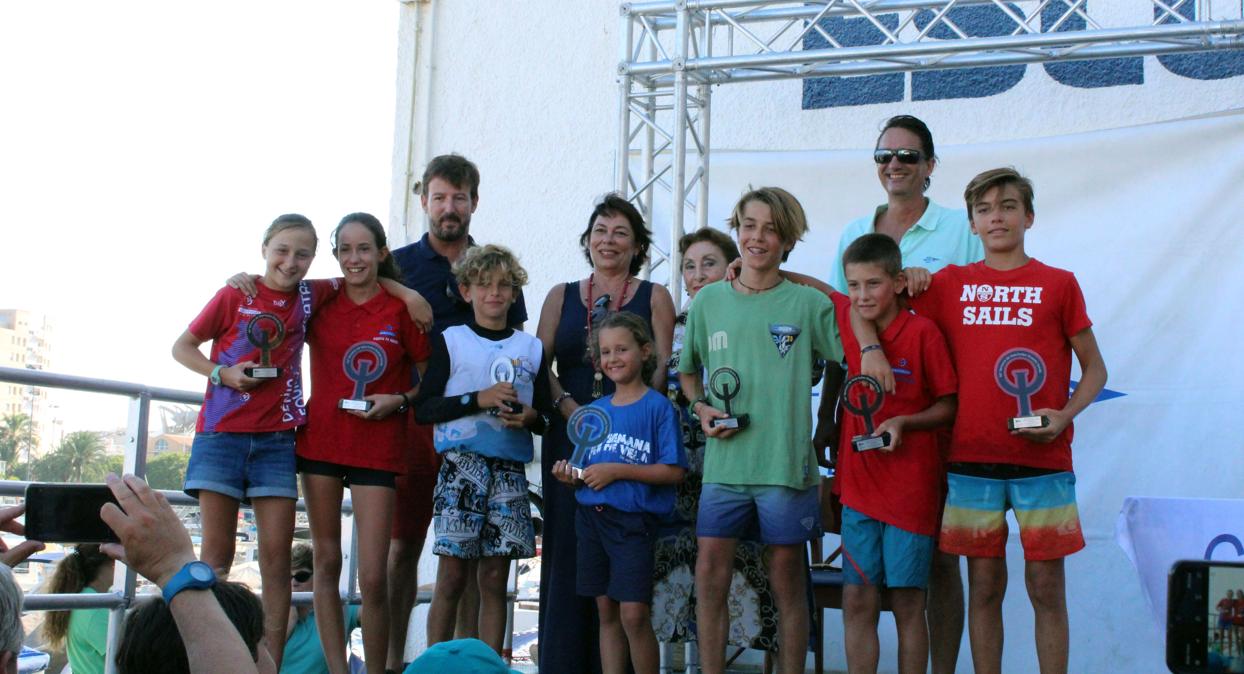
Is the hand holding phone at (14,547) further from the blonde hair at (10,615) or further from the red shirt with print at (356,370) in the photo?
the red shirt with print at (356,370)

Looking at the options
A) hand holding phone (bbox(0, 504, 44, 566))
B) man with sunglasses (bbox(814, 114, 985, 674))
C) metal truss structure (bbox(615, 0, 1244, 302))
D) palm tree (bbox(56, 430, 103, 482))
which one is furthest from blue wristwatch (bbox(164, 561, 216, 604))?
palm tree (bbox(56, 430, 103, 482))

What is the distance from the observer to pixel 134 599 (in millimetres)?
3605

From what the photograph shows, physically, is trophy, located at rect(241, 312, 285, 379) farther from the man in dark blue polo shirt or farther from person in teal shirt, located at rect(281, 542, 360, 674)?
person in teal shirt, located at rect(281, 542, 360, 674)

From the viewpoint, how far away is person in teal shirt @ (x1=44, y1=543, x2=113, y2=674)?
12.8ft

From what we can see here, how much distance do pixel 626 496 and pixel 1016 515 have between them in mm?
1111

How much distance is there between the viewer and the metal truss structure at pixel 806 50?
491 cm

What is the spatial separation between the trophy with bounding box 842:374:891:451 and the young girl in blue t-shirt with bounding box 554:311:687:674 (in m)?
0.57

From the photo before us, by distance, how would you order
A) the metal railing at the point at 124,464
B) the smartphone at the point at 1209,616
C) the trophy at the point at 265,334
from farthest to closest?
1. the trophy at the point at 265,334
2. the metal railing at the point at 124,464
3. the smartphone at the point at 1209,616

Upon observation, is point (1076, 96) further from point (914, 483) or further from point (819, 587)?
point (914, 483)

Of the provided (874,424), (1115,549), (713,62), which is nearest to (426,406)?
(874,424)

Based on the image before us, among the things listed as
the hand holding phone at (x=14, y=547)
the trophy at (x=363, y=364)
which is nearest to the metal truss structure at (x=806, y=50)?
the trophy at (x=363, y=364)

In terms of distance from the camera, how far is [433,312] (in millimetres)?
4289

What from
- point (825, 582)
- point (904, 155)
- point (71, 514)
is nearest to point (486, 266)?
point (904, 155)

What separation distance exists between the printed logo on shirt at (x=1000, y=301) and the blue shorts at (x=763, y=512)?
2.26 feet
